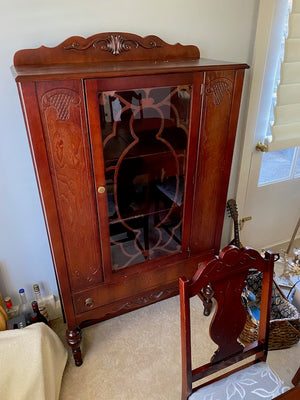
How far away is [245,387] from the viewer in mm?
1000

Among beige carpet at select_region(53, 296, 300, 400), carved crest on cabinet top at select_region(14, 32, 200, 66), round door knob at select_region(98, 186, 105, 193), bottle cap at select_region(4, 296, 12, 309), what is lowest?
beige carpet at select_region(53, 296, 300, 400)

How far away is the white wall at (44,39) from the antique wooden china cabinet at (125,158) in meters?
0.07

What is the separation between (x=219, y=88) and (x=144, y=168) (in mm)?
444

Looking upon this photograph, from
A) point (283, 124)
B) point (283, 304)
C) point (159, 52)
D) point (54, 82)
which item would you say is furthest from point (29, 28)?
point (283, 304)

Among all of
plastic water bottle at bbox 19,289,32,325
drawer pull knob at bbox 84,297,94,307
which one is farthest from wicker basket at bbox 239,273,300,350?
plastic water bottle at bbox 19,289,32,325

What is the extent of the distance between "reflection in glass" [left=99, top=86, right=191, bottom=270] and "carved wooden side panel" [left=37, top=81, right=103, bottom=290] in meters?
0.08

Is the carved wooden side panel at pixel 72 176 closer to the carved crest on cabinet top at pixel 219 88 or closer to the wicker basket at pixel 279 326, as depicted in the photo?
the carved crest on cabinet top at pixel 219 88

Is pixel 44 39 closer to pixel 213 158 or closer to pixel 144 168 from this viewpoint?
pixel 144 168

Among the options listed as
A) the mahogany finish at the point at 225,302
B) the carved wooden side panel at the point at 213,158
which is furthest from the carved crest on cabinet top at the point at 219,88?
the mahogany finish at the point at 225,302

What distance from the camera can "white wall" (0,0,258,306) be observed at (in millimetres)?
1154

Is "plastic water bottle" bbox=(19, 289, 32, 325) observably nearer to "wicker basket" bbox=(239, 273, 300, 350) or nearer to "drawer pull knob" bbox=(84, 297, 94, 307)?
"drawer pull knob" bbox=(84, 297, 94, 307)

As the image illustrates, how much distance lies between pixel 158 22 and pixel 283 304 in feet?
5.14

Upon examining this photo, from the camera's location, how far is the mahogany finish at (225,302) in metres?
0.89

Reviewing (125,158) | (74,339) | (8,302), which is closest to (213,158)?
(125,158)
